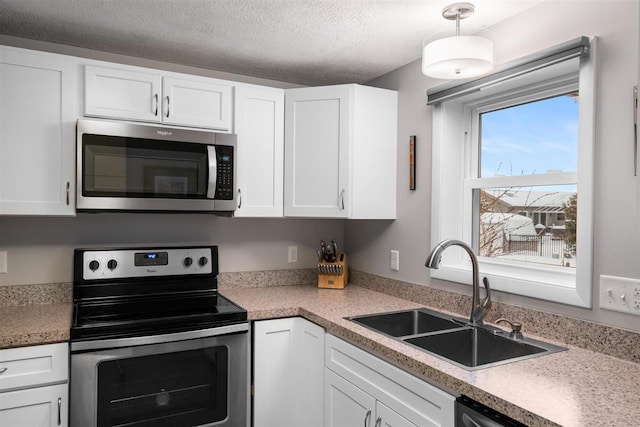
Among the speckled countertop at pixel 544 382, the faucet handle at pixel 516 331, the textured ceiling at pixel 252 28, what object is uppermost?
the textured ceiling at pixel 252 28

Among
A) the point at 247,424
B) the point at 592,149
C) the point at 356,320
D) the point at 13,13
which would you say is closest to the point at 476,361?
the point at 356,320

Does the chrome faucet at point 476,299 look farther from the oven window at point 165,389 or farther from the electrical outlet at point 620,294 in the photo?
the oven window at point 165,389

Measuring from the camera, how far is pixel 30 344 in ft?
5.67

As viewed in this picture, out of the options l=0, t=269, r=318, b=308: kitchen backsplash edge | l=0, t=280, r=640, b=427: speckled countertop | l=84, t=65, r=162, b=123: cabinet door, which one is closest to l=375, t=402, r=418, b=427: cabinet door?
l=0, t=280, r=640, b=427: speckled countertop

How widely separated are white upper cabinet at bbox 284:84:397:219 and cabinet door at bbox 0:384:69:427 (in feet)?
4.55

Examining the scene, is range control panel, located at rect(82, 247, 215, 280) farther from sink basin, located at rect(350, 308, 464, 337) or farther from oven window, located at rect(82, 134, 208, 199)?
sink basin, located at rect(350, 308, 464, 337)

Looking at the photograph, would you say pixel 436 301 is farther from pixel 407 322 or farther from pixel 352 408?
pixel 352 408

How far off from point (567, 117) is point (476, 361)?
1087 millimetres

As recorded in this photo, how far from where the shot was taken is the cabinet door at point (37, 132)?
1.95m

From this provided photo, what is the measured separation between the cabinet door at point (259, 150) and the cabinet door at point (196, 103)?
2.9 inches

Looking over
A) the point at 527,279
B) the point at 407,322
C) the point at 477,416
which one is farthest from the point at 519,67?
the point at 477,416

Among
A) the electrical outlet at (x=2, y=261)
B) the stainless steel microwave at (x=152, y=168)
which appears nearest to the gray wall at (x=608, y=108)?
the stainless steel microwave at (x=152, y=168)

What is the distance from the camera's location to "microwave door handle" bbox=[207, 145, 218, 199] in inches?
89.0

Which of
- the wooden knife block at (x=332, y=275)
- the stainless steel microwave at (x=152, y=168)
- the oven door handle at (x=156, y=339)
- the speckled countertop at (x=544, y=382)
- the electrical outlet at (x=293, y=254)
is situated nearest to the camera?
the speckled countertop at (x=544, y=382)
